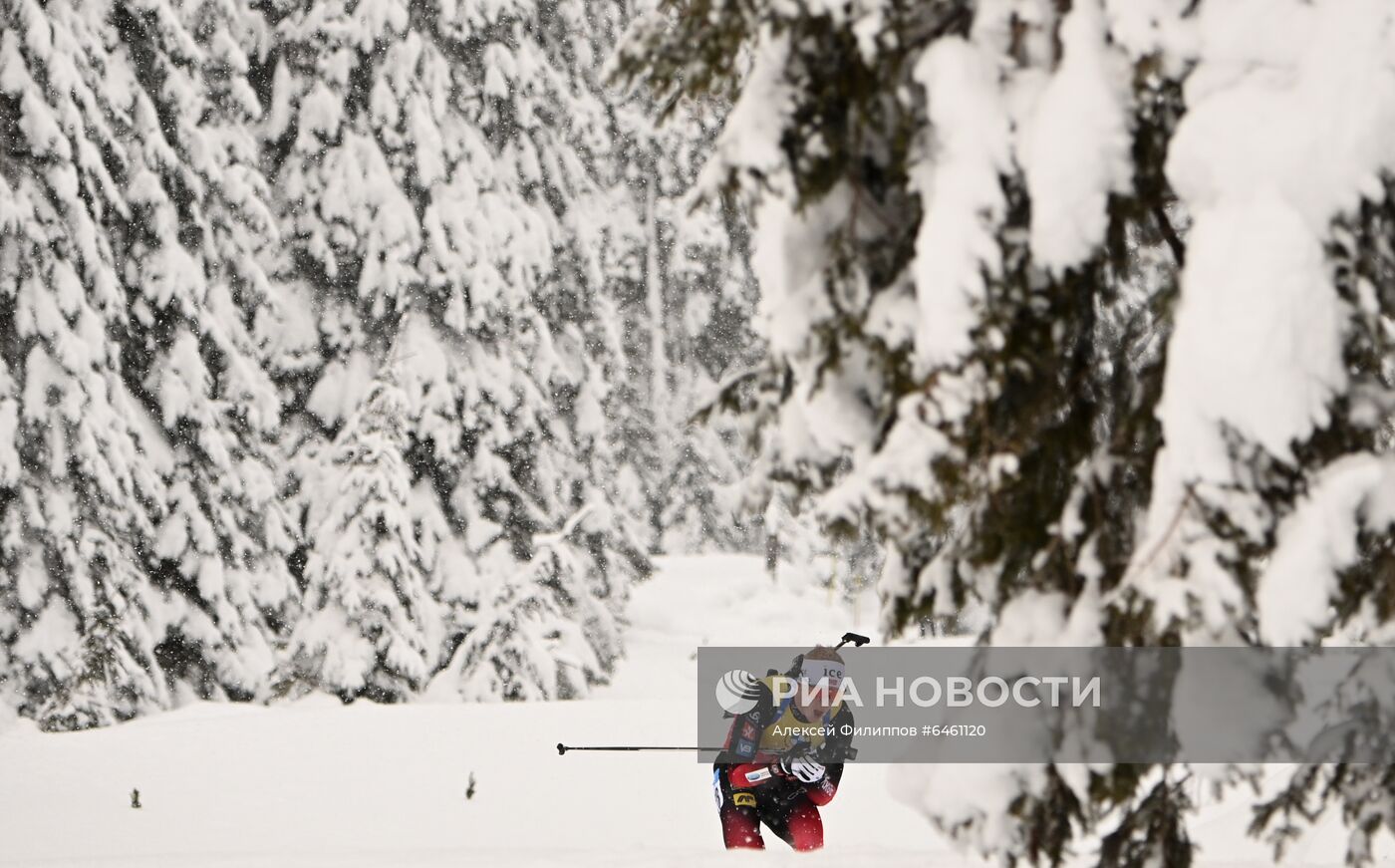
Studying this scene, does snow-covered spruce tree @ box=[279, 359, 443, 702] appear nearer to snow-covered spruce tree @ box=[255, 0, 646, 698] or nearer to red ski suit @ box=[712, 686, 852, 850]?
snow-covered spruce tree @ box=[255, 0, 646, 698]

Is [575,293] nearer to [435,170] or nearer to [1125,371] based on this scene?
[435,170]

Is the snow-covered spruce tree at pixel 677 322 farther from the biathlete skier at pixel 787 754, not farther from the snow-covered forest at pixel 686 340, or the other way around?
the biathlete skier at pixel 787 754

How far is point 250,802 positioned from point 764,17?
782 centimetres

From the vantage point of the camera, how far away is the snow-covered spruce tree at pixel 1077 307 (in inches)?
130

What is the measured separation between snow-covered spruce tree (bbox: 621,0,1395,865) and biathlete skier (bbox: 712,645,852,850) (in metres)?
2.76

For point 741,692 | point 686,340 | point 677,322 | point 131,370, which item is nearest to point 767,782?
point 741,692

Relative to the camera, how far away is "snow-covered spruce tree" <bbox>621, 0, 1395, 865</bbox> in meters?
3.30

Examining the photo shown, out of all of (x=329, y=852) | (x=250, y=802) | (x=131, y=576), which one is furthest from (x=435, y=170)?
(x=329, y=852)

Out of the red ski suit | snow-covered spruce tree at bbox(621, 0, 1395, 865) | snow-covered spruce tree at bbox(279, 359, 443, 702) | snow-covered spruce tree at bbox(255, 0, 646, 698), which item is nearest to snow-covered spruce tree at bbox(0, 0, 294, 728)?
snow-covered spruce tree at bbox(279, 359, 443, 702)

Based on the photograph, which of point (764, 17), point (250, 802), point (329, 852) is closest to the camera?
point (764, 17)

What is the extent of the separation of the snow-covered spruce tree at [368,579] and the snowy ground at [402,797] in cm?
80

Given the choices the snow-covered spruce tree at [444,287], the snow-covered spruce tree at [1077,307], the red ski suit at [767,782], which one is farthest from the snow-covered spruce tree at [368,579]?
the snow-covered spruce tree at [1077,307]

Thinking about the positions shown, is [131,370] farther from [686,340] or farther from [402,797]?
[686,340]

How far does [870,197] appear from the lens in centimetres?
399
